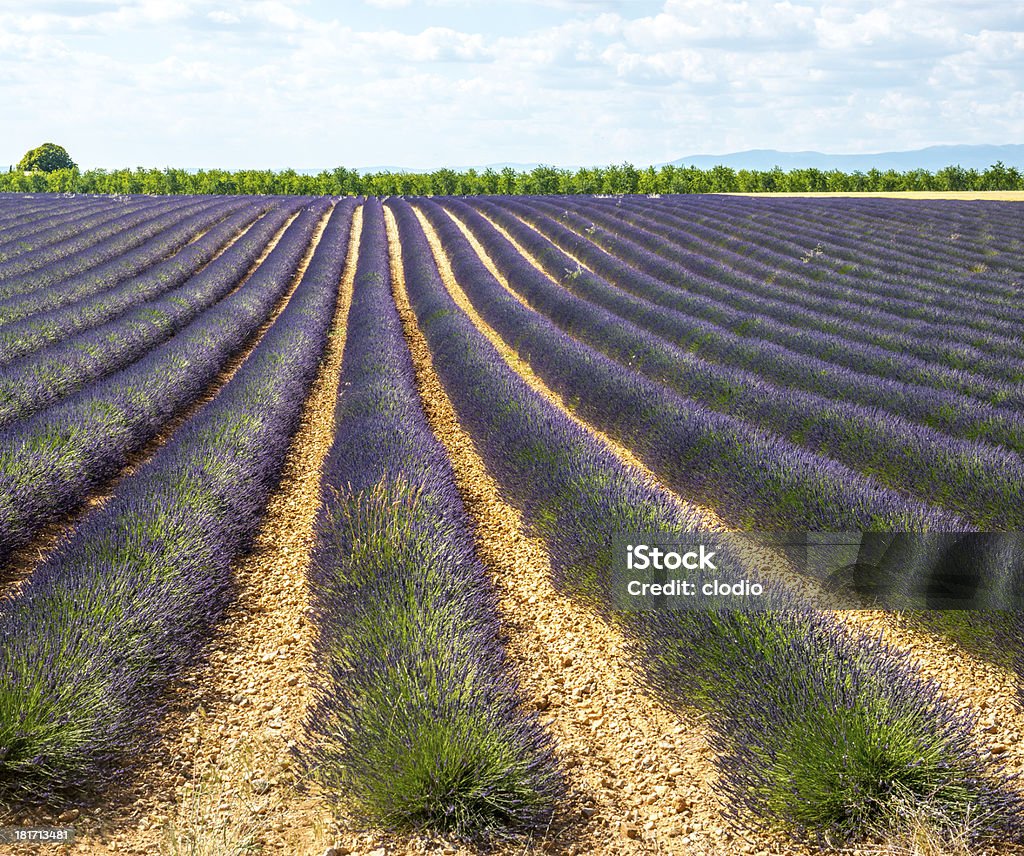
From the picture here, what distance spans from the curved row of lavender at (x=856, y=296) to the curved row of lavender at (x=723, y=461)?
3820 mm

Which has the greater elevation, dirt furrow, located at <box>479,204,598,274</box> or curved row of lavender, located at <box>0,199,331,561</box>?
dirt furrow, located at <box>479,204,598,274</box>

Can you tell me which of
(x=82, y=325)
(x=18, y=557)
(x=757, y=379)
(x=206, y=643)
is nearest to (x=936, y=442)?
(x=757, y=379)

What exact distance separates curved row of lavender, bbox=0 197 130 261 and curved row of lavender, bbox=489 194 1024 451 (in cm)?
1090

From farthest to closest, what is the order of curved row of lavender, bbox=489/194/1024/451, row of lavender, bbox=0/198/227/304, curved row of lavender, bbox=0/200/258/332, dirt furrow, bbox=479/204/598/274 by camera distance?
dirt furrow, bbox=479/204/598/274
row of lavender, bbox=0/198/227/304
curved row of lavender, bbox=0/200/258/332
curved row of lavender, bbox=489/194/1024/451

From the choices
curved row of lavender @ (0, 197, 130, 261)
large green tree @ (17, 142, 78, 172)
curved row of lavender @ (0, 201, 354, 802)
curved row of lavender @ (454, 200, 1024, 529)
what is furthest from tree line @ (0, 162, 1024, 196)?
curved row of lavender @ (0, 201, 354, 802)

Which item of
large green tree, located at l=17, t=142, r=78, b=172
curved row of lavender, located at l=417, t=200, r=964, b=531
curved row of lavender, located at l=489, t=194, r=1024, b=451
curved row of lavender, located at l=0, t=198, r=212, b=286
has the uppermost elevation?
large green tree, located at l=17, t=142, r=78, b=172

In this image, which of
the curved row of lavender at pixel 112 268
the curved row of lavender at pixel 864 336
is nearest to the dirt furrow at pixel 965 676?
the curved row of lavender at pixel 864 336

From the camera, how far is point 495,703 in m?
2.77

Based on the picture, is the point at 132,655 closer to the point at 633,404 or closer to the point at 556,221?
the point at 633,404

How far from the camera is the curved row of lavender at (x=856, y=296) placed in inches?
363

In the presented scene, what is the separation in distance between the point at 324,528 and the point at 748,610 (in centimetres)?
228

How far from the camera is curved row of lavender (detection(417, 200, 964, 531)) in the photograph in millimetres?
4258

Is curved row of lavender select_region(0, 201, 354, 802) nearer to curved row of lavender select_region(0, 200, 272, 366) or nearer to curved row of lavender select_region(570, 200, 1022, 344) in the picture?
curved row of lavender select_region(0, 200, 272, 366)

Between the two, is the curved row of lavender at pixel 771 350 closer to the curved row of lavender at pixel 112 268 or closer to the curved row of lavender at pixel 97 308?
the curved row of lavender at pixel 97 308
